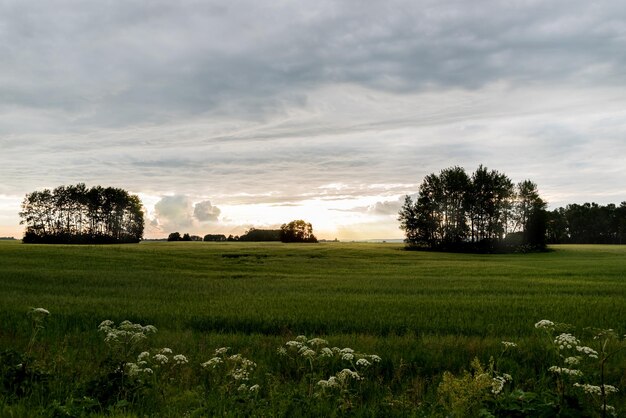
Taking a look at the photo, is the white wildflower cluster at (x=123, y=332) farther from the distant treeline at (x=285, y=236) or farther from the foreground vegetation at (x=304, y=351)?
the distant treeline at (x=285, y=236)

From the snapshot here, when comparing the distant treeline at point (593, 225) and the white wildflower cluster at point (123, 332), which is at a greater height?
the distant treeline at point (593, 225)

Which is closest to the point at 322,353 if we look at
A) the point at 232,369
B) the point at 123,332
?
the point at 232,369

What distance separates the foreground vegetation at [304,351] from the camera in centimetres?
622

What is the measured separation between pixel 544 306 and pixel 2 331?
17951 mm

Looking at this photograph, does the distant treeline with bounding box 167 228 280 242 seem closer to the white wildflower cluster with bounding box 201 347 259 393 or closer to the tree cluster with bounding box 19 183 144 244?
the tree cluster with bounding box 19 183 144 244

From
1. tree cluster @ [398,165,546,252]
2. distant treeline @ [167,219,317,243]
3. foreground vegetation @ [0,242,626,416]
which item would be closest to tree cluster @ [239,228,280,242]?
distant treeline @ [167,219,317,243]

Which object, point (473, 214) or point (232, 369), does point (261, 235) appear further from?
point (232, 369)

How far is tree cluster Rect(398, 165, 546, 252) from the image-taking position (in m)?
98.1

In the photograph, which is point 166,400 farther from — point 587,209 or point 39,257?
point 587,209

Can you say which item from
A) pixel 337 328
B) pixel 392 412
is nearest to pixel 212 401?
pixel 392 412

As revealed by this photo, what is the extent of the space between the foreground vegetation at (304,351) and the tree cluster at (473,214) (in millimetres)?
73454

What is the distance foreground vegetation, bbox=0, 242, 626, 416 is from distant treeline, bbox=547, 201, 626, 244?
176m

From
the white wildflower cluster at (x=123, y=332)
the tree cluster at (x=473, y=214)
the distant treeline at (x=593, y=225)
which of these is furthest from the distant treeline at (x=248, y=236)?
the white wildflower cluster at (x=123, y=332)

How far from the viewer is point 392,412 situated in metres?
6.49
